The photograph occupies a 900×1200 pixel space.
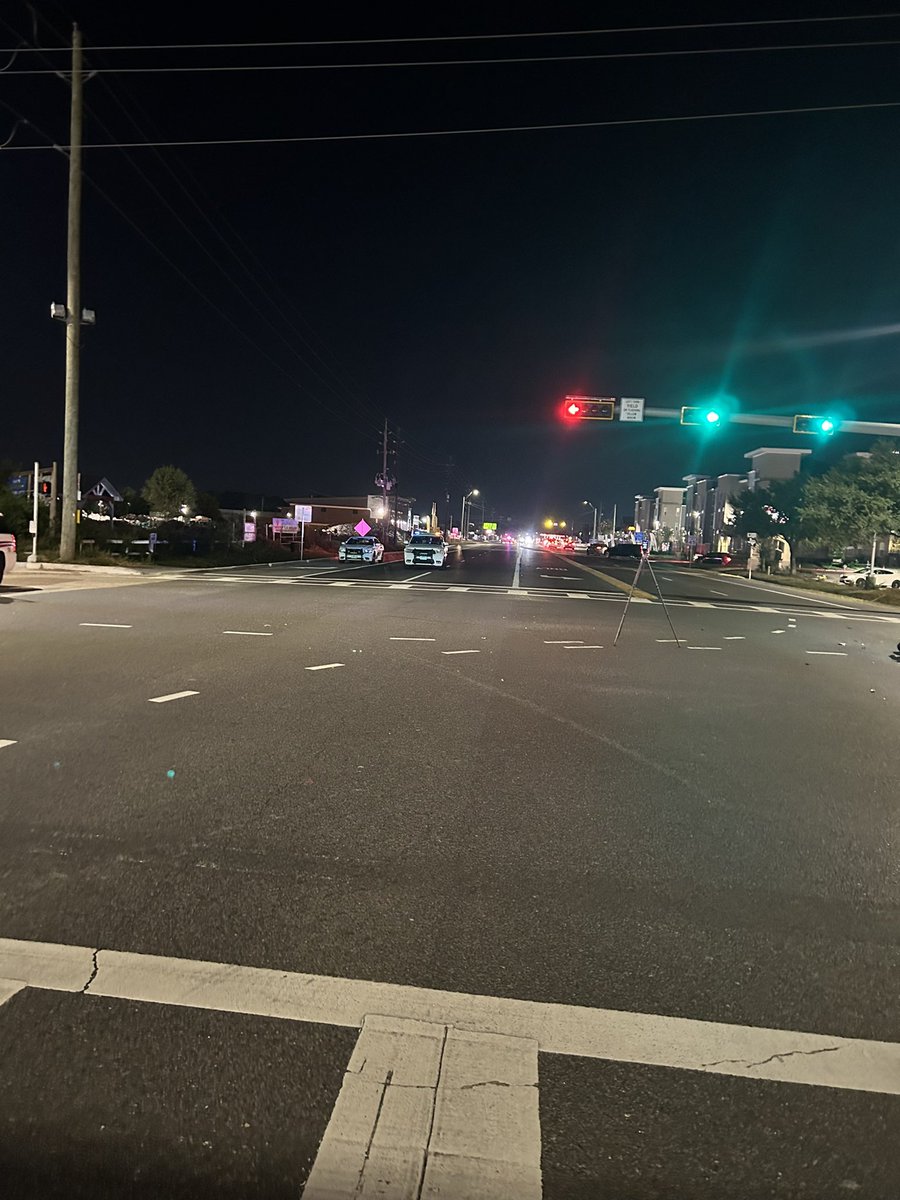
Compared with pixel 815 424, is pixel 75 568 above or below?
below

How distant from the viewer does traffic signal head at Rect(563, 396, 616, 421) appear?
3025 centimetres

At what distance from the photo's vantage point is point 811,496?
161ft

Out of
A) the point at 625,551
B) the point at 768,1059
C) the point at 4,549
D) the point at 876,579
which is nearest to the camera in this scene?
the point at 768,1059

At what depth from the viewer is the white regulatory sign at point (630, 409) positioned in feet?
98.8

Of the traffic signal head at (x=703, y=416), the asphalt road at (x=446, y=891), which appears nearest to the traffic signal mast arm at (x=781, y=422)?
the traffic signal head at (x=703, y=416)

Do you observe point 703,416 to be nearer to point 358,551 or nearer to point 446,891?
point 358,551

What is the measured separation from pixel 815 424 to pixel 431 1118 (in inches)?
1134

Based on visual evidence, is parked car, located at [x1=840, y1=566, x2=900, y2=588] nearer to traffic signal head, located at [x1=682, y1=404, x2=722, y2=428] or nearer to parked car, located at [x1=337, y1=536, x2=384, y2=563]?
traffic signal head, located at [x1=682, y1=404, x2=722, y2=428]

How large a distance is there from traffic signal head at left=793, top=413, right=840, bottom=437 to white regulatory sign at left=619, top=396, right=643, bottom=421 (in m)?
4.95

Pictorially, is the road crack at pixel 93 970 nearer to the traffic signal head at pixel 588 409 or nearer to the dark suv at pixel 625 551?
the traffic signal head at pixel 588 409

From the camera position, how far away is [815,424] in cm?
2822

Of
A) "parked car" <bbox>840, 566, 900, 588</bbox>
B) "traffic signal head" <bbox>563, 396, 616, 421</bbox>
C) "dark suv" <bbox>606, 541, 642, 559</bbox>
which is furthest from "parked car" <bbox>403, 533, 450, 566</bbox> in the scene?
"dark suv" <bbox>606, 541, 642, 559</bbox>

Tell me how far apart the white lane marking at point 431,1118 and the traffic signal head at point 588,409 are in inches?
1117

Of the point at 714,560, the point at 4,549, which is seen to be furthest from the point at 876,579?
the point at 4,549
